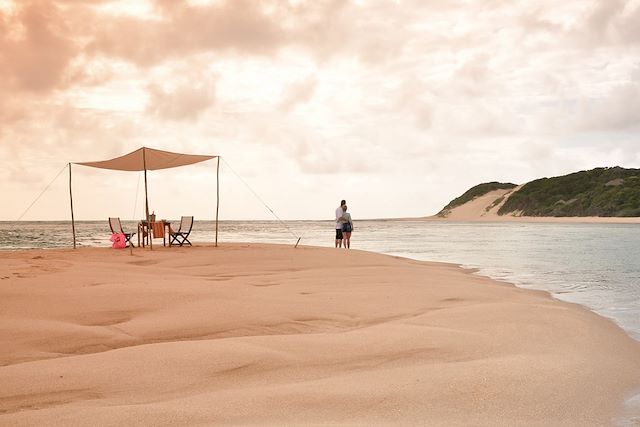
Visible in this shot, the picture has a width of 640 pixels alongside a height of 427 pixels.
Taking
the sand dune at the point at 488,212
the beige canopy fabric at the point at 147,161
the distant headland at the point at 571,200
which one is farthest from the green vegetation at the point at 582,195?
the beige canopy fabric at the point at 147,161

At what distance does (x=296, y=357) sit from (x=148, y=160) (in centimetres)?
1538

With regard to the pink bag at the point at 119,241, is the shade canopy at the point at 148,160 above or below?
above

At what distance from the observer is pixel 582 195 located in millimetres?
70188

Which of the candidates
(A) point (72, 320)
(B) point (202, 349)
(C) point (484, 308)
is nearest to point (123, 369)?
(B) point (202, 349)

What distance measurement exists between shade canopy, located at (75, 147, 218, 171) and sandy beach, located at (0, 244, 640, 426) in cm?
1015

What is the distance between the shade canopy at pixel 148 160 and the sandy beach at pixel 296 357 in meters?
10.1

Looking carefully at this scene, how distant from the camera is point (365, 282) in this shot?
9.45m

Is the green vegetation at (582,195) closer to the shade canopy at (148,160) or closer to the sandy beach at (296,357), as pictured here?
the shade canopy at (148,160)

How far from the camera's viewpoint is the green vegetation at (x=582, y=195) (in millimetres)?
63188

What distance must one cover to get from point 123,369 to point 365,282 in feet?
19.0

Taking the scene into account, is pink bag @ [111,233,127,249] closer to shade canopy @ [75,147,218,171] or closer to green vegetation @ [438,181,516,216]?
shade canopy @ [75,147,218,171]

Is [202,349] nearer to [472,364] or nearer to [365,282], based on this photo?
[472,364]

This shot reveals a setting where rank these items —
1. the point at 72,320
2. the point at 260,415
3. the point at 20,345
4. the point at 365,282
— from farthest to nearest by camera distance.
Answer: the point at 365,282 → the point at 72,320 → the point at 20,345 → the point at 260,415

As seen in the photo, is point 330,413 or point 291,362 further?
point 291,362
